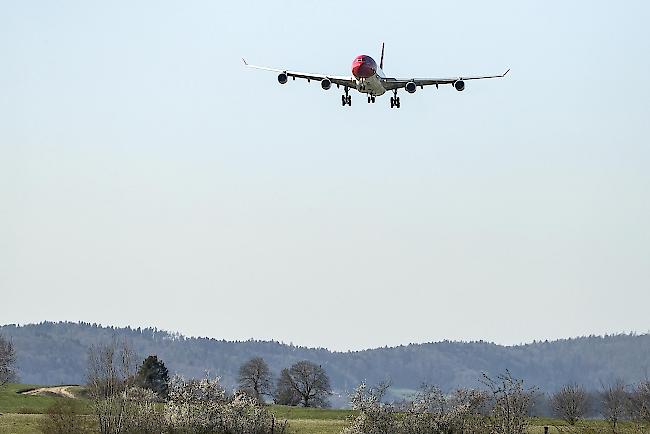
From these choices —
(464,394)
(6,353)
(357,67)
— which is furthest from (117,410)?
(6,353)

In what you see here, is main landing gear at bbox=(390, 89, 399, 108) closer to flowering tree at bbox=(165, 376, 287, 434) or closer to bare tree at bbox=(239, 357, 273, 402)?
flowering tree at bbox=(165, 376, 287, 434)

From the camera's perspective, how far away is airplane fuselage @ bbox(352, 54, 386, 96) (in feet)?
278

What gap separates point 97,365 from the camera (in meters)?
92.4

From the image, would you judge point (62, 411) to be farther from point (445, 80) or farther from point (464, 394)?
point (445, 80)

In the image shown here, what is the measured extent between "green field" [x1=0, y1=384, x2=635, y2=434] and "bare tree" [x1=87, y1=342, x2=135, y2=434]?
7276 millimetres

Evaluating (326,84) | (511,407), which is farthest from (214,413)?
(511,407)

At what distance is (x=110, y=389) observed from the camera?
91.0 m

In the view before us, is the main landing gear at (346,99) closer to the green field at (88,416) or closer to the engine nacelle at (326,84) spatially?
the engine nacelle at (326,84)

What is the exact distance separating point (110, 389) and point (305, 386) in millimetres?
90433

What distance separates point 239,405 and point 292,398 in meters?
79.6

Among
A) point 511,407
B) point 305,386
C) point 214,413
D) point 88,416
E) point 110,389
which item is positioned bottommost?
point 511,407

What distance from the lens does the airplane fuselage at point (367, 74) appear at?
8462 centimetres

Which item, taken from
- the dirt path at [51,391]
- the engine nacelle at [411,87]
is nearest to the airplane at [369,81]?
the engine nacelle at [411,87]

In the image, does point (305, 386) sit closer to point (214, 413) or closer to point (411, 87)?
point (214, 413)
